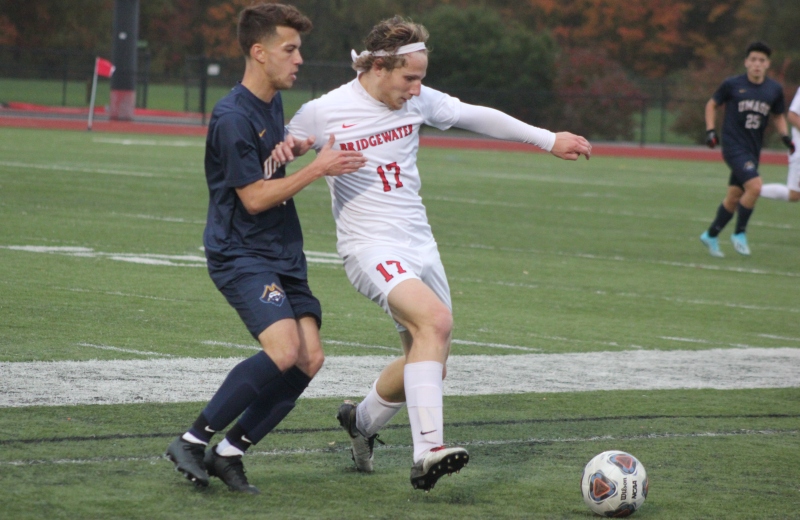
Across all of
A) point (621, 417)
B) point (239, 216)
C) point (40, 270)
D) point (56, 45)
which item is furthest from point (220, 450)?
point (56, 45)

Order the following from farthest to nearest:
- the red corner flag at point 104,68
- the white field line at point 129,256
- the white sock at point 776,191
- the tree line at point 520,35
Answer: the tree line at point 520,35 < the red corner flag at point 104,68 < the white sock at point 776,191 < the white field line at point 129,256

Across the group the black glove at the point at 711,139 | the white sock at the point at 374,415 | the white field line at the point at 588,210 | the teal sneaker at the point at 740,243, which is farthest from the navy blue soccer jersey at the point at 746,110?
the white sock at the point at 374,415

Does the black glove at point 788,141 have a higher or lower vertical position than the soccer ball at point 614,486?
higher

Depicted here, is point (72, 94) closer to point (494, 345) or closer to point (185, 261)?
point (185, 261)

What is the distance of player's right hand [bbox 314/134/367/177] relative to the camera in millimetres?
Answer: 5191

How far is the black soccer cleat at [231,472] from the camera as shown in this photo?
5.13 meters

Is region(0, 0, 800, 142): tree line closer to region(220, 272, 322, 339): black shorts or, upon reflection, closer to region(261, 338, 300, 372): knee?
region(220, 272, 322, 339): black shorts

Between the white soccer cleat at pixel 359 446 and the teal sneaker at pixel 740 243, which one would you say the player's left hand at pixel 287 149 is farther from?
the teal sneaker at pixel 740 243

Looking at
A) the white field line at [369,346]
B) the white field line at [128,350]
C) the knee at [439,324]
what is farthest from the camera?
the white field line at [369,346]

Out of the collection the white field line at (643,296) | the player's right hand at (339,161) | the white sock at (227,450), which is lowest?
the white field line at (643,296)

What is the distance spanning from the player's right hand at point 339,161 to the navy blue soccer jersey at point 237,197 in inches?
7.7

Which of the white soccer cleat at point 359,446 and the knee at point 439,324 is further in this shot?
the white soccer cleat at point 359,446

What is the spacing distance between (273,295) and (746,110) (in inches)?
453

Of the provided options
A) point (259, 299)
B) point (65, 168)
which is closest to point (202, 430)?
point (259, 299)
